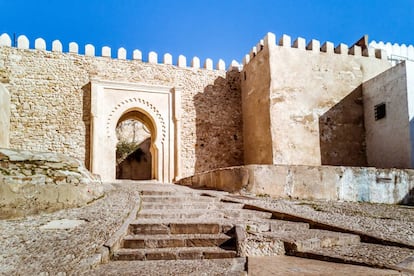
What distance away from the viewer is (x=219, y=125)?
11.8 metres

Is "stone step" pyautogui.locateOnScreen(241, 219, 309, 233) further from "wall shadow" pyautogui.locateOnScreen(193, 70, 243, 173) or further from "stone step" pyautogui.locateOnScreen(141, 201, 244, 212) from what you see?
"wall shadow" pyautogui.locateOnScreen(193, 70, 243, 173)

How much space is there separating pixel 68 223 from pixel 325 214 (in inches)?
130

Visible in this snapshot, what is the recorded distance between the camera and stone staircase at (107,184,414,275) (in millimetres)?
2691

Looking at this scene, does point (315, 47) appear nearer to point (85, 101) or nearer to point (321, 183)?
point (321, 183)

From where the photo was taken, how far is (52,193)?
4.29 metres

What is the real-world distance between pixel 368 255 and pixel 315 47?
29.0 feet

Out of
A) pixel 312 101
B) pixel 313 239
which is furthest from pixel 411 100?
pixel 313 239

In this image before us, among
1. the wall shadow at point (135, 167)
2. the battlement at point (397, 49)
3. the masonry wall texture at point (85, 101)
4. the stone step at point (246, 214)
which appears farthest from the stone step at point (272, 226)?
the wall shadow at point (135, 167)

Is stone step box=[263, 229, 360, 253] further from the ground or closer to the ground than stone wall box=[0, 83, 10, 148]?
closer to the ground

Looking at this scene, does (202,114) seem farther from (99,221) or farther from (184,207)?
(99,221)

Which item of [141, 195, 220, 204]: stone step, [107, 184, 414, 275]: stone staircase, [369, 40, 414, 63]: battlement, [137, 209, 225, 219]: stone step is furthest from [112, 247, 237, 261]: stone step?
[369, 40, 414, 63]: battlement

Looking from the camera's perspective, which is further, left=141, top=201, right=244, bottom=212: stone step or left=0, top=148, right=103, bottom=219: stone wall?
left=141, top=201, right=244, bottom=212: stone step

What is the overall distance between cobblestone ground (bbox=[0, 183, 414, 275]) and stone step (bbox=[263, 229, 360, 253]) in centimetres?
29

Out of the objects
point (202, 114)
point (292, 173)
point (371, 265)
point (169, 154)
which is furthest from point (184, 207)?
point (202, 114)
